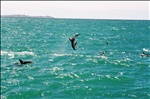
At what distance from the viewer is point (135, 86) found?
38000 mm

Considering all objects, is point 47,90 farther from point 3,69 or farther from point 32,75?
point 3,69

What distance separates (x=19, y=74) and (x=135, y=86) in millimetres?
16636

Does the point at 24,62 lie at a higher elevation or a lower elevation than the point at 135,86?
higher

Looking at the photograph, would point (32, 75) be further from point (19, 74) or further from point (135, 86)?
point (135, 86)

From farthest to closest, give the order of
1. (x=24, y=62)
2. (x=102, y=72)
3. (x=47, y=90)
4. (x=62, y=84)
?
(x=24, y=62) < (x=102, y=72) < (x=62, y=84) < (x=47, y=90)

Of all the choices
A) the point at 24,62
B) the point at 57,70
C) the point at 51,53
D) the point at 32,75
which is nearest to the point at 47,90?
the point at 32,75

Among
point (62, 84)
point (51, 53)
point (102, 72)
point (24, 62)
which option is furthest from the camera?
point (51, 53)

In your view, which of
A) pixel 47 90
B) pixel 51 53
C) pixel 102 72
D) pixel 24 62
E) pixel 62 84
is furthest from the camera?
pixel 51 53

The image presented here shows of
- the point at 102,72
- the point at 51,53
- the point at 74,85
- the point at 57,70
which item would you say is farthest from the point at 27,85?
the point at 51,53

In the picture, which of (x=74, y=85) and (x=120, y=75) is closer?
(x=74, y=85)

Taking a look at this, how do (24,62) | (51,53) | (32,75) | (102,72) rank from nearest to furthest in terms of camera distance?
(32,75) → (102,72) → (24,62) → (51,53)

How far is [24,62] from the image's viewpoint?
48.8 meters

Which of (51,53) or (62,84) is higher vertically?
(51,53)

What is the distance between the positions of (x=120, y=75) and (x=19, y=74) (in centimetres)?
1496
